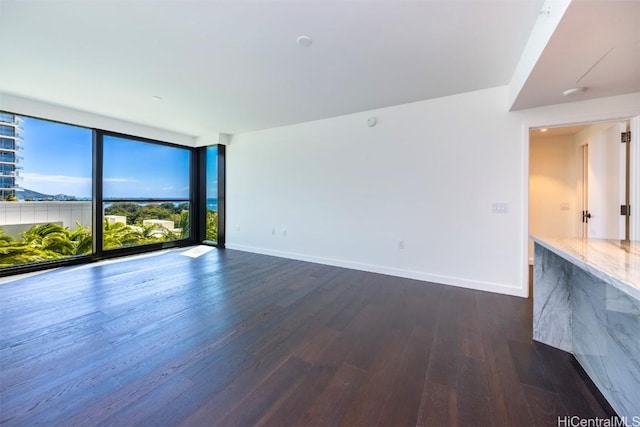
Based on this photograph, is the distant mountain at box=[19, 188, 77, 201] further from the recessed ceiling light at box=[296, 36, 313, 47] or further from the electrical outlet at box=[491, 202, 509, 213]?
the electrical outlet at box=[491, 202, 509, 213]

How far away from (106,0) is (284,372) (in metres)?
2.87

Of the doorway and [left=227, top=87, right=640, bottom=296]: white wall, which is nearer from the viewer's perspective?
the doorway

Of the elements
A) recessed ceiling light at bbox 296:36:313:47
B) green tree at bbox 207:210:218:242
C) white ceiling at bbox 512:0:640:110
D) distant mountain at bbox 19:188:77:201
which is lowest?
green tree at bbox 207:210:218:242

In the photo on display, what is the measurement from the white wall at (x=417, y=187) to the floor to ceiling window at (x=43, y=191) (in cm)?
311

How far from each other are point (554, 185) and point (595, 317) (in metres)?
3.58

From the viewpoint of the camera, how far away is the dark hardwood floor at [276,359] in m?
1.32

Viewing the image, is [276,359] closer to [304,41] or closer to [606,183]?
[304,41]

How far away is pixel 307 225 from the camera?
452 centimetres

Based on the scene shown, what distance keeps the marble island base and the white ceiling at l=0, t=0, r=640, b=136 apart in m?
1.47

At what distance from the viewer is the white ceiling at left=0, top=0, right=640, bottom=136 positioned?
182 centimetres

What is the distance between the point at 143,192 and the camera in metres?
5.16

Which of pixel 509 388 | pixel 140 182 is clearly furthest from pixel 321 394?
pixel 140 182

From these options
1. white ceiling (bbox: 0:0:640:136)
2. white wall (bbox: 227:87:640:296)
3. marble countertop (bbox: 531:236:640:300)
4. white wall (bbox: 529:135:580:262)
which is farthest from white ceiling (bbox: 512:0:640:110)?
white wall (bbox: 529:135:580:262)

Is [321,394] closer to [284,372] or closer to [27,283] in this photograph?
[284,372]
